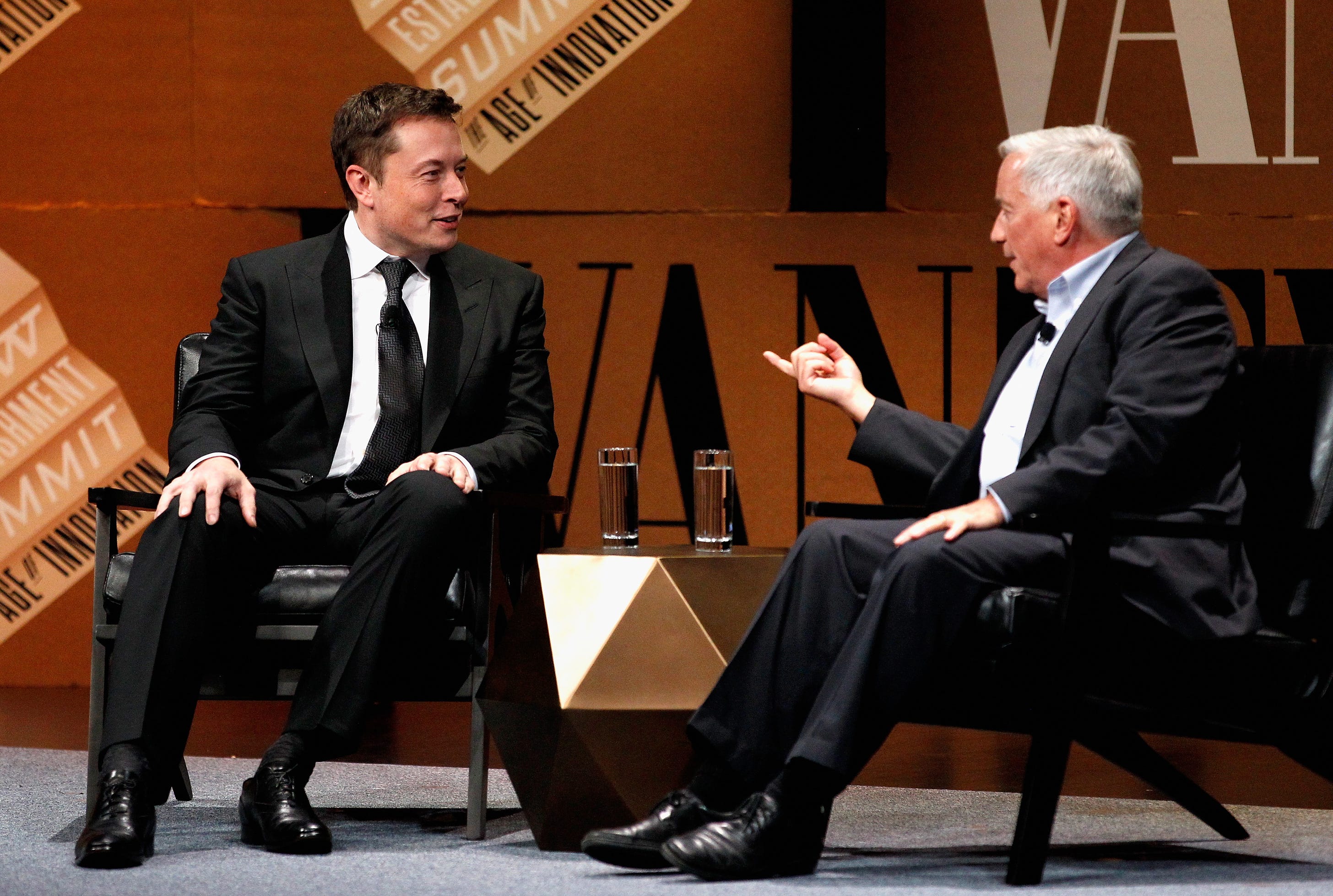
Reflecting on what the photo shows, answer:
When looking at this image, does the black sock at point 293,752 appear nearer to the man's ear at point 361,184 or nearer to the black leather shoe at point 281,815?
the black leather shoe at point 281,815

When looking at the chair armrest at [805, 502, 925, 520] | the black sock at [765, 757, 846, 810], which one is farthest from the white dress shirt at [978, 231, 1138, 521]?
the black sock at [765, 757, 846, 810]

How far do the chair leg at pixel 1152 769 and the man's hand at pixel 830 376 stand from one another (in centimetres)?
70

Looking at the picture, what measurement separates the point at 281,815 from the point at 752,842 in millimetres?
780

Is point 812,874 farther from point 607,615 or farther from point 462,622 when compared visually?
point 462,622

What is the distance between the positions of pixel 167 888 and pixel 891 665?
3.55ft

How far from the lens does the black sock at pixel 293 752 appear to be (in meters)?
2.65

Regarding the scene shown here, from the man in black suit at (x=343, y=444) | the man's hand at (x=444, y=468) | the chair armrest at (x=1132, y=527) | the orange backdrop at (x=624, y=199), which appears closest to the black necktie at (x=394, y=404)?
the man in black suit at (x=343, y=444)

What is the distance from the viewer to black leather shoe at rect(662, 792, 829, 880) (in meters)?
2.32

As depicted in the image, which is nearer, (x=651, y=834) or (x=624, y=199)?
(x=651, y=834)

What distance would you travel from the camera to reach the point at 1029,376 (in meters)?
2.80

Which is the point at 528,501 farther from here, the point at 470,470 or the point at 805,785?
the point at 805,785

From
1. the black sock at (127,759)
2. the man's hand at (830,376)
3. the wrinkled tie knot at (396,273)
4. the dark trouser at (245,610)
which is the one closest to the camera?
the black sock at (127,759)

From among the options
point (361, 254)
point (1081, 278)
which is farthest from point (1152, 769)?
point (361, 254)

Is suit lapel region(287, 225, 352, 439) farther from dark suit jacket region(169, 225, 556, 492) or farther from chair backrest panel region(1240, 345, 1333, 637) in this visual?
chair backrest panel region(1240, 345, 1333, 637)
